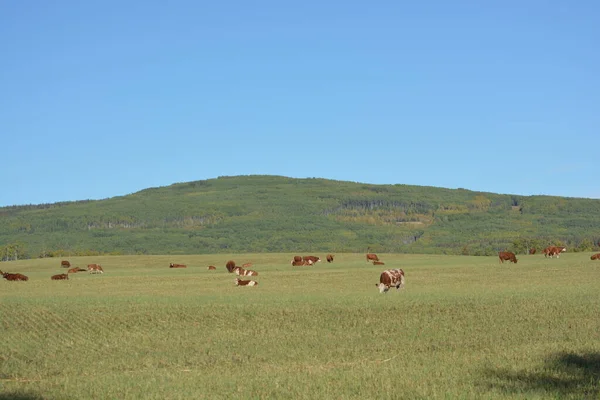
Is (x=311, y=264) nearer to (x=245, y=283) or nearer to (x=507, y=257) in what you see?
(x=507, y=257)

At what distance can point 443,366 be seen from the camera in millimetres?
16297

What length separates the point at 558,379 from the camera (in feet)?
47.4

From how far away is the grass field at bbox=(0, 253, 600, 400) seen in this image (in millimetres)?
14602

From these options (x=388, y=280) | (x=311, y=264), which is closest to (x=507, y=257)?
(x=311, y=264)

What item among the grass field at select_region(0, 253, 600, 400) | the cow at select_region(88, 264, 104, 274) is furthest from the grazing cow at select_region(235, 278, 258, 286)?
the cow at select_region(88, 264, 104, 274)

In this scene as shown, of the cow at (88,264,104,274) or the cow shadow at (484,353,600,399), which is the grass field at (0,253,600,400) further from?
the cow at (88,264,104,274)

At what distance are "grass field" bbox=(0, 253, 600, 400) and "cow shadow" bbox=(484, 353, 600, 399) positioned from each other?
4 centimetres

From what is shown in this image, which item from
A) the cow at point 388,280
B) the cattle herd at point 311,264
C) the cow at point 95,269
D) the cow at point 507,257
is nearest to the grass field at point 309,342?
the cow at point 388,280

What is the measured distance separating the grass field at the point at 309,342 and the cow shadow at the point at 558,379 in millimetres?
36

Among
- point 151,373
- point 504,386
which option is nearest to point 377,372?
point 504,386

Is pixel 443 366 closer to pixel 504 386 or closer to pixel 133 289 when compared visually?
pixel 504 386

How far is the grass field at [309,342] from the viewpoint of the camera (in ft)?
47.9

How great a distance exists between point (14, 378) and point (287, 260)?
58.8 metres

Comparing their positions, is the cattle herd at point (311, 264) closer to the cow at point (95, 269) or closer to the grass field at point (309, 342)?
the cow at point (95, 269)
